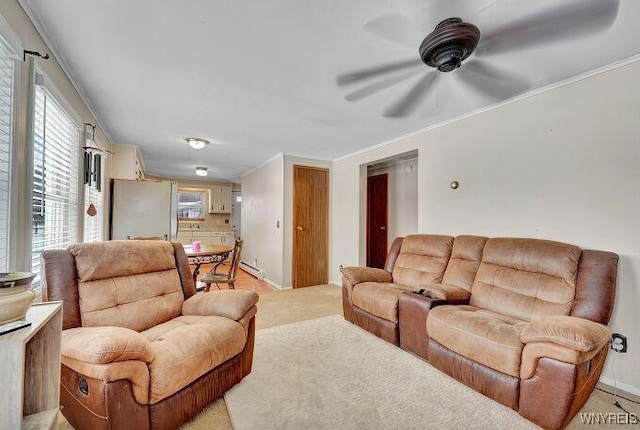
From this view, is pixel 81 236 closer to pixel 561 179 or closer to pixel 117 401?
pixel 117 401

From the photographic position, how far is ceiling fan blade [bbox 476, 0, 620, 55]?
57.7 inches

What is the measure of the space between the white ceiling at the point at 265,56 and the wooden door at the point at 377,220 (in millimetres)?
2167

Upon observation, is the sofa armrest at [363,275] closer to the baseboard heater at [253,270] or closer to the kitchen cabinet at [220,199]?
the baseboard heater at [253,270]

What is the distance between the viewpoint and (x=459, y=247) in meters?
2.79

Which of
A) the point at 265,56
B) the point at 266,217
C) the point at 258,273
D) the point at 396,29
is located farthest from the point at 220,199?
the point at 396,29

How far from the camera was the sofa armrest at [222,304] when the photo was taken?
1931 millimetres

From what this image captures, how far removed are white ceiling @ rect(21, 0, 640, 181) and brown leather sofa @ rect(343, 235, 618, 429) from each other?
1.43m

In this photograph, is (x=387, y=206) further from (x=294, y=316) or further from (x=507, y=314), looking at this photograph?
(x=507, y=314)

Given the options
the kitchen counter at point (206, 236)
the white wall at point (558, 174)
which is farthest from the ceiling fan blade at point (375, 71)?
the kitchen counter at point (206, 236)

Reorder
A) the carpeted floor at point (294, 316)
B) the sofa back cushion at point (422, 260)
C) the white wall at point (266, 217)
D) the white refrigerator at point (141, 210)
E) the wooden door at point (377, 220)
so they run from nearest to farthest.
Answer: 1. the carpeted floor at point (294, 316)
2. the sofa back cushion at point (422, 260)
3. the white refrigerator at point (141, 210)
4. the white wall at point (266, 217)
5. the wooden door at point (377, 220)

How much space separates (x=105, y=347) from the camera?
1.22m

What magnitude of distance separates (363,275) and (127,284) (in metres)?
2.21

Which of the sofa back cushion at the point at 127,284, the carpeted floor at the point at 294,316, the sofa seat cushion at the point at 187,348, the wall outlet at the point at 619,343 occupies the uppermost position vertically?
the sofa back cushion at the point at 127,284

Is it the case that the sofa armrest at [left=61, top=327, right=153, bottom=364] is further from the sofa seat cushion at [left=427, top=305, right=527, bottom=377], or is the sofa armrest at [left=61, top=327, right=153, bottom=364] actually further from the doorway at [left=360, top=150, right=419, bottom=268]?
the doorway at [left=360, top=150, right=419, bottom=268]
